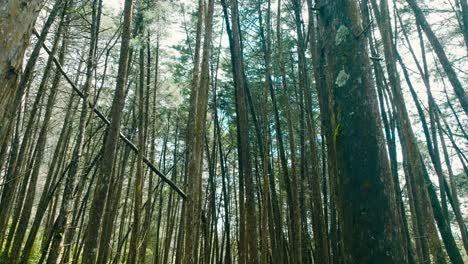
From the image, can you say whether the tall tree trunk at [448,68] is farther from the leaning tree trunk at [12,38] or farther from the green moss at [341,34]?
the leaning tree trunk at [12,38]

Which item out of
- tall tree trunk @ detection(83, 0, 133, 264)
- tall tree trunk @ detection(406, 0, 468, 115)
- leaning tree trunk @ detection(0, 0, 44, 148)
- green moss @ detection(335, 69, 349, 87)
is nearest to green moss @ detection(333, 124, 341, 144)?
green moss @ detection(335, 69, 349, 87)

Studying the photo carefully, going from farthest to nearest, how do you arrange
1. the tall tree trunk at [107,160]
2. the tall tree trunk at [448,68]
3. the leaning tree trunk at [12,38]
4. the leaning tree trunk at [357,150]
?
the tall tree trunk at [448,68] < the tall tree trunk at [107,160] < the leaning tree trunk at [357,150] < the leaning tree trunk at [12,38]

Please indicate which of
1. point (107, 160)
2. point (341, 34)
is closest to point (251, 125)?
point (107, 160)

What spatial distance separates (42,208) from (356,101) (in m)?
5.59

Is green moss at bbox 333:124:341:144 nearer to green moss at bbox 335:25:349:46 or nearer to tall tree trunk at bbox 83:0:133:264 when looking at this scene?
green moss at bbox 335:25:349:46

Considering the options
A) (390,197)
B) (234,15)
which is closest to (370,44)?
(234,15)

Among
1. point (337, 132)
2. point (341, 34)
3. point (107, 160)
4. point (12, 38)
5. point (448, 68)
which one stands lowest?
point (12, 38)

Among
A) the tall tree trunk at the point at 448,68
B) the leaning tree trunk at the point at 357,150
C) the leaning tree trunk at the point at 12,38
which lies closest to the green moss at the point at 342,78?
the leaning tree trunk at the point at 357,150

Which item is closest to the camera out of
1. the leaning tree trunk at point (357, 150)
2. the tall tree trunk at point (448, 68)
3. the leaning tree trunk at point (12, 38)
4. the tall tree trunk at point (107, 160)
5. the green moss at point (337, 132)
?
the leaning tree trunk at point (12, 38)

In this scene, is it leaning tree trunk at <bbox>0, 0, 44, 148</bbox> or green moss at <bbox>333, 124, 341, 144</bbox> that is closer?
leaning tree trunk at <bbox>0, 0, 44, 148</bbox>

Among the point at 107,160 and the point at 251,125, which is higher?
the point at 251,125

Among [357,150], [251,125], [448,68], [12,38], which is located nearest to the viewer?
[12,38]

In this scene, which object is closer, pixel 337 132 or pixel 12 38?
pixel 12 38

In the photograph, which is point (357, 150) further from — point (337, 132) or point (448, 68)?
point (448, 68)
